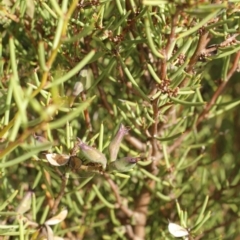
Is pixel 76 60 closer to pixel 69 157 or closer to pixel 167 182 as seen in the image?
pixel 69 157

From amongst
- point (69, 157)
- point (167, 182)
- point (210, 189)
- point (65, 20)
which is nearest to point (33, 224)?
point (69, 157)

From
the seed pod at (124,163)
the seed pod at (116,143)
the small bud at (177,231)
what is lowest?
the small bud at (177,231)

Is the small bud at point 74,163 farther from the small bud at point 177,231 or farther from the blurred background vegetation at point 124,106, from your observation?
the small bud at point 177,231

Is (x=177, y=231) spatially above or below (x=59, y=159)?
below

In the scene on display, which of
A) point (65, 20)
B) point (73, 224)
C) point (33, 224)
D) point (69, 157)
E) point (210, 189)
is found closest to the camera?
point (65, 20)

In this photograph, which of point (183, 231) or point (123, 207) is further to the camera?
point (123, 207)

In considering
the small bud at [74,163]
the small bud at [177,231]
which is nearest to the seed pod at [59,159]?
the small bud at [74,163]

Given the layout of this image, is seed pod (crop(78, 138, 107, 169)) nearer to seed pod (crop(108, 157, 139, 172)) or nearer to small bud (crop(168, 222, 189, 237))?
seed pod (crop(108, 157, 139, 172))

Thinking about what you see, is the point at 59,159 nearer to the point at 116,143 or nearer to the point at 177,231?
the point at 116,143

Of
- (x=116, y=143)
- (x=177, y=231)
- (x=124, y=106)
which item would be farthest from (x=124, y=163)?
(x=124, y=106)
